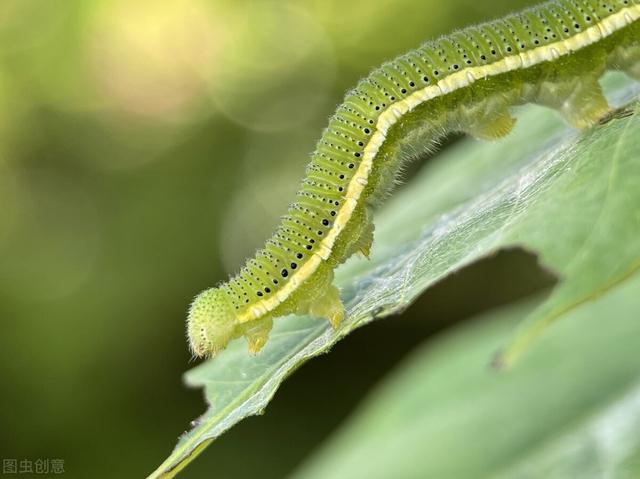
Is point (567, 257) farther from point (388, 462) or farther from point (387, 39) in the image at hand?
point (387, 39)

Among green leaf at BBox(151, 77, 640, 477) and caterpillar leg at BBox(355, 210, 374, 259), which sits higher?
caterpillar leg at BBox(355, 210, 374, 259)

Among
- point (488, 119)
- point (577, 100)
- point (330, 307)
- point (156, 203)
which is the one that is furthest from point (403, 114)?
point (156, 203)

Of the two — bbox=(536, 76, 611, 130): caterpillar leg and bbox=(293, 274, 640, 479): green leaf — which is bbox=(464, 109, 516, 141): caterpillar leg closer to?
bbox=(536, 76, 611, 130): caterpillar leg

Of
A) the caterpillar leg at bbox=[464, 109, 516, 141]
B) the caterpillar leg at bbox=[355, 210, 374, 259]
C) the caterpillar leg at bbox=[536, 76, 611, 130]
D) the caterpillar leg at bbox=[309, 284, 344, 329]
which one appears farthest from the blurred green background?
the caterpillar leg at bbox=[309, 284, 344, 329]

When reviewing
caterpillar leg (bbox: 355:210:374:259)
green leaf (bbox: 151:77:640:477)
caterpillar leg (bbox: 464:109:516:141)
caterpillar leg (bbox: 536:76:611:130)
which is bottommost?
green leaf (bbox: 151:77:640:477)

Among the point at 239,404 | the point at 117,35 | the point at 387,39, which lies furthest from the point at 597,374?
the point at 117,35

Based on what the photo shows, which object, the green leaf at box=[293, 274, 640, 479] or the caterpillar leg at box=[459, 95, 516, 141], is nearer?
the green leaf at box=[293, 274, 640, 479]
